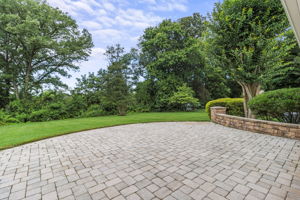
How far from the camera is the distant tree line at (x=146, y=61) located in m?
5.21

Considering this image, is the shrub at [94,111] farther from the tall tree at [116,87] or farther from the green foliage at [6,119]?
the green foliage at [6,119]

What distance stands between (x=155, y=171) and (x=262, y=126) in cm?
451

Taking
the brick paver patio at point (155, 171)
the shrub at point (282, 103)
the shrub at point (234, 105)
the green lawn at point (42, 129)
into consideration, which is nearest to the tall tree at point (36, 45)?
the green lawn at point (42, 129)

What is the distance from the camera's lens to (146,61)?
18.1 metres

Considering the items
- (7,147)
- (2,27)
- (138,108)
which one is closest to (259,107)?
(7,147)

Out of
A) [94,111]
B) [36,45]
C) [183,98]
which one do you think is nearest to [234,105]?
[183,98]

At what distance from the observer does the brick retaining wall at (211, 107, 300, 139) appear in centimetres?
387

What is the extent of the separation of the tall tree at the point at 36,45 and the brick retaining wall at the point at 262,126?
1428cm

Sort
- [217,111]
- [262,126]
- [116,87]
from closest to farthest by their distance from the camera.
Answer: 1. [262,126]
2. [217,111]
3. [116,87]

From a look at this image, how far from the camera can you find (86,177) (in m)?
2.11

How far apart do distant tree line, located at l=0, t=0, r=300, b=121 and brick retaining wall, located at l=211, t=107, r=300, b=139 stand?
1.36 m

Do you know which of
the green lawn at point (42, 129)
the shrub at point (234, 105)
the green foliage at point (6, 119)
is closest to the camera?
the green lawn at point (42, 129)

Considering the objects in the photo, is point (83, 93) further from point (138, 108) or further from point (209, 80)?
point (209, 80)

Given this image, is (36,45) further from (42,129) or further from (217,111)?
(217,111)
